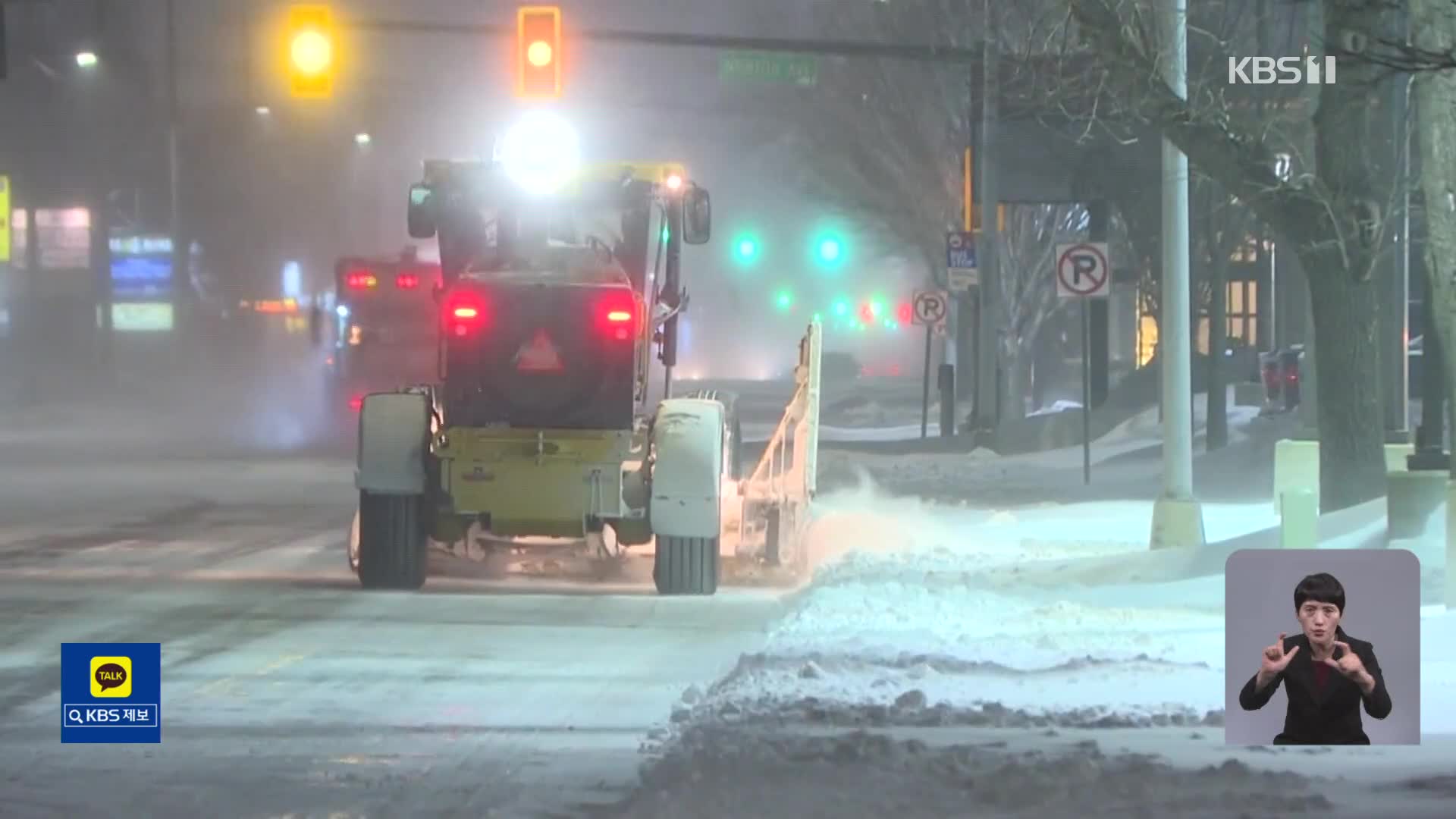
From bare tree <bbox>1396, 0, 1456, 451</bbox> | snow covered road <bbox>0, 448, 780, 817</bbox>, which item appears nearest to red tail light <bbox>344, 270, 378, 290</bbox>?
snow covered road <bbox>0, 448, 780, 817</bbox>

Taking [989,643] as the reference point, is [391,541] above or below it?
above

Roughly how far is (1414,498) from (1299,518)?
1150mm

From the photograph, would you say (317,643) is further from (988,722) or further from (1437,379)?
(1437,379)

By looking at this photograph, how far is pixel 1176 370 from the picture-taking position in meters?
16.8

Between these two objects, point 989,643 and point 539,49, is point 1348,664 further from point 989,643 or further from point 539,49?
point 539,49

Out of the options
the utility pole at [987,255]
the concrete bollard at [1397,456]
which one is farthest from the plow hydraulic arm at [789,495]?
the utility pole at [987,255]

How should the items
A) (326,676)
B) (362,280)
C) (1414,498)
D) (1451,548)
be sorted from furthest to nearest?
(362,280) < (1414,498) < (1451,548) < (326,676)

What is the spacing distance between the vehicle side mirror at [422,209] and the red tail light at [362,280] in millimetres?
22489

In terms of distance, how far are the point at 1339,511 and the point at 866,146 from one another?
32295 mm

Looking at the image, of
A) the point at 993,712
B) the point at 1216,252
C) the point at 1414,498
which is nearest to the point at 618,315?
the point at 1414,498

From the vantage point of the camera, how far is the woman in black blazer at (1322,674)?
24.0ft

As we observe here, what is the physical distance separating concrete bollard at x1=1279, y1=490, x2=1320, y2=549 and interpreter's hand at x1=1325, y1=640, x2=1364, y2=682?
20.5ft

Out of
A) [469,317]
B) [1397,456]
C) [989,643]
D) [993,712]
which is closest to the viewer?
[993,712]

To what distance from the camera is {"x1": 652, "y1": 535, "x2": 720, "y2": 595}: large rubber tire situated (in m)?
14.9
